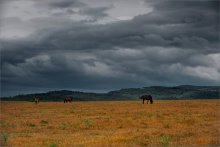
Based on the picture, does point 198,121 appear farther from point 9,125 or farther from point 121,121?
point 9,125

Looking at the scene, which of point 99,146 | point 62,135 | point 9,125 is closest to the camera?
point 99,146

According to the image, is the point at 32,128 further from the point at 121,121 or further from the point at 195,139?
the point at 195,139

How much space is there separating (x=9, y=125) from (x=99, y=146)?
15.6 m

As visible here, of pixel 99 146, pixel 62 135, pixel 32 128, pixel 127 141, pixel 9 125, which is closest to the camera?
pixel 99 146

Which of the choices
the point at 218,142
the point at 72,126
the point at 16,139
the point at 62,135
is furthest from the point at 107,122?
the point at 218,142

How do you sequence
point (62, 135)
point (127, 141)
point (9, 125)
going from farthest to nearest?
1. point (9, 125)
2. point (62, 135)
3. point (127, 141)

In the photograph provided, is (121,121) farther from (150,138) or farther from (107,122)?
(150,138)

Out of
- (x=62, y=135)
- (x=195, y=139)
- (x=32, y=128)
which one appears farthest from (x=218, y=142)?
(x=32, y=128)

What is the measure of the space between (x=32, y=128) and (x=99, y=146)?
12123 mm

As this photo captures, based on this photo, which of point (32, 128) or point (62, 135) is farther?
point (32, 128)

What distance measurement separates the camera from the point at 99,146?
22453mm

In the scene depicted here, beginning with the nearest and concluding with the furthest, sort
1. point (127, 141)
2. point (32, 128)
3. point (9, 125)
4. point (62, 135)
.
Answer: point (127, 141), point (62, 135), point (32, 128), point (9, 125)

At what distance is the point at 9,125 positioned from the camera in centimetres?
3594

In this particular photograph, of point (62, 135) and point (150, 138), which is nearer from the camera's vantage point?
point (150, 138)
